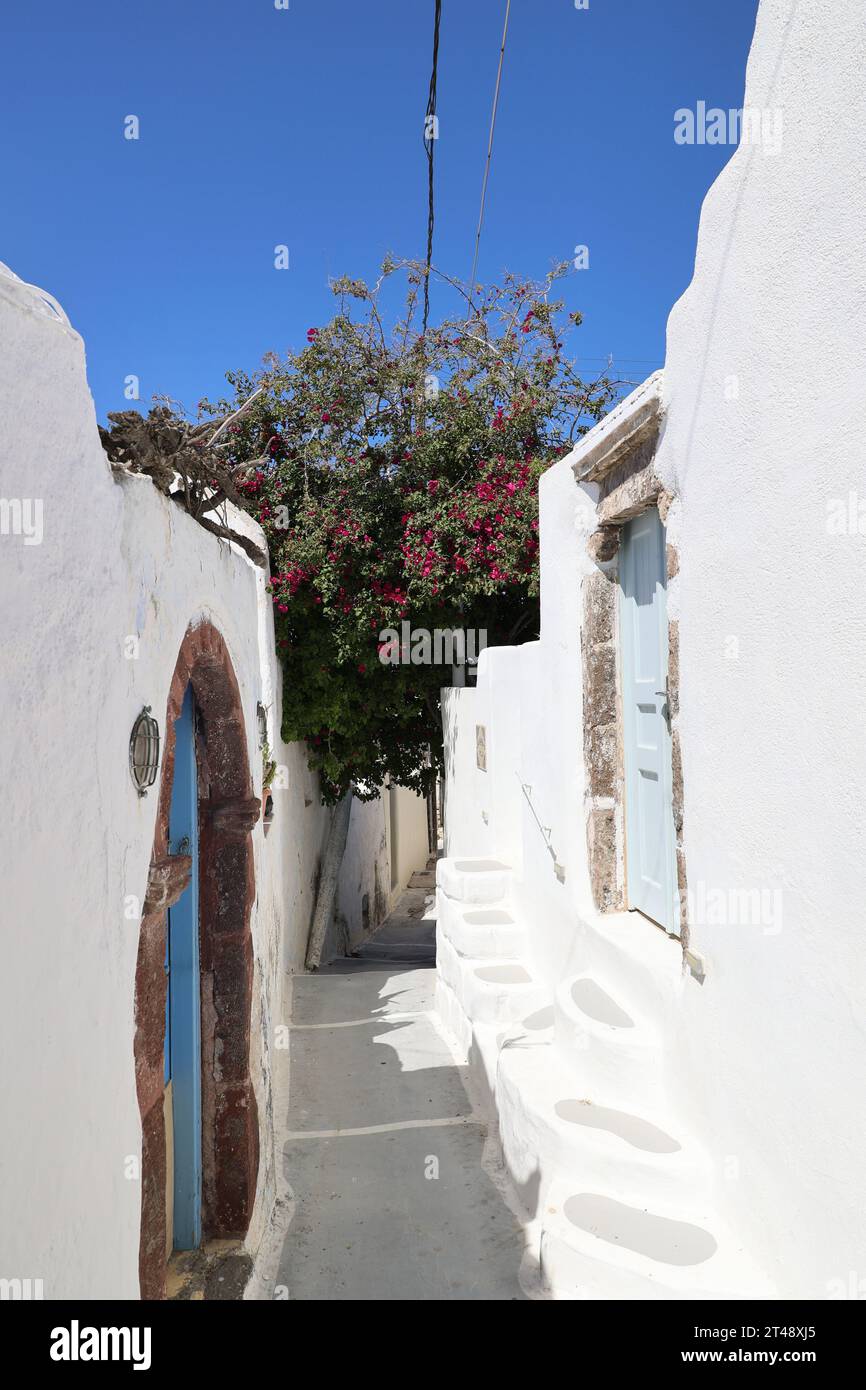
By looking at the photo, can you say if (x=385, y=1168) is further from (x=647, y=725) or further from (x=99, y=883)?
(x=99, y=883)

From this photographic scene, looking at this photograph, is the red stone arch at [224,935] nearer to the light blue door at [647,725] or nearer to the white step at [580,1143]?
the white step at [580,1143]

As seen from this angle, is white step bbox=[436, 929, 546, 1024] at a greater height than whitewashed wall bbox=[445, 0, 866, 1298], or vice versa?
whitewashed wall bbox=[445, 0, 866, 1298]

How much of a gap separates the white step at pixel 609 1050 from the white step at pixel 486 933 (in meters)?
1.92

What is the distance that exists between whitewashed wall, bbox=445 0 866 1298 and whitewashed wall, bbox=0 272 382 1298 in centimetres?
173

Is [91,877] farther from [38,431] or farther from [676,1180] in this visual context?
[676,1180]

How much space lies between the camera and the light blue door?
3971 mm

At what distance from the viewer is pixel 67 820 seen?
198cm

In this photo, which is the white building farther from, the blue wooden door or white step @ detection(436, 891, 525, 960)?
white step @ detection(436, 891, 525, 960)

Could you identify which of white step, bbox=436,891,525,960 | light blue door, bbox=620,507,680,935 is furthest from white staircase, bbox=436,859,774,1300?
white step, bbox=436,891,525,960

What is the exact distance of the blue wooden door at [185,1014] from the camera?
3.96m

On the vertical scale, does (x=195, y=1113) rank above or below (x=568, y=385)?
below
